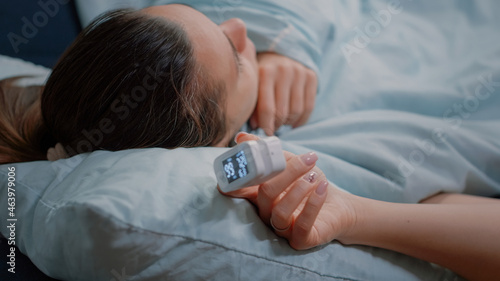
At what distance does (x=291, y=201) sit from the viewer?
536mm

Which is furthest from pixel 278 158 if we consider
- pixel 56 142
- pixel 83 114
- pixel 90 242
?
pixel 56 142

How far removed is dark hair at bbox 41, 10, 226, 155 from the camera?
0.65m

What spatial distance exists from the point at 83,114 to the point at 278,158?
1.25 ft

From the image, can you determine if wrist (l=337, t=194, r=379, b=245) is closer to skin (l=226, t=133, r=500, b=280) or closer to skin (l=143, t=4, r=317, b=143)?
skin (l=226, t=133, r=500, b=280)

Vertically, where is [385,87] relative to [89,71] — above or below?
below

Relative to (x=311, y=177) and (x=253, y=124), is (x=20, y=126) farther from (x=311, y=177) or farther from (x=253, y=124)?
(x=311, y=177)

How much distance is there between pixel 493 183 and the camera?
0.82 meters

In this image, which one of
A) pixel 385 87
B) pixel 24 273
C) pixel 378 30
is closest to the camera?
pixel 24 273

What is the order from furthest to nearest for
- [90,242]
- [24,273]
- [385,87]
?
[385,87] < [24,273] < [90,242]

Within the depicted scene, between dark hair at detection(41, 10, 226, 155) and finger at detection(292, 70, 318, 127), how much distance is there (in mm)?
389

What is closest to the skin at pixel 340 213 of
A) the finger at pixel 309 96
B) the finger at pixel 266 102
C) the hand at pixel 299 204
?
the hand at pixel 299 204

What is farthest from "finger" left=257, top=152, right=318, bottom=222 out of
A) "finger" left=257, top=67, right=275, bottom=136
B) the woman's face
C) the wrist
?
"finger" left=257, top=67, right=275, bottom=136

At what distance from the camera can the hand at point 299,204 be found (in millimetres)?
539

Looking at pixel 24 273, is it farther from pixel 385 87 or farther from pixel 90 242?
pixel 385 87
